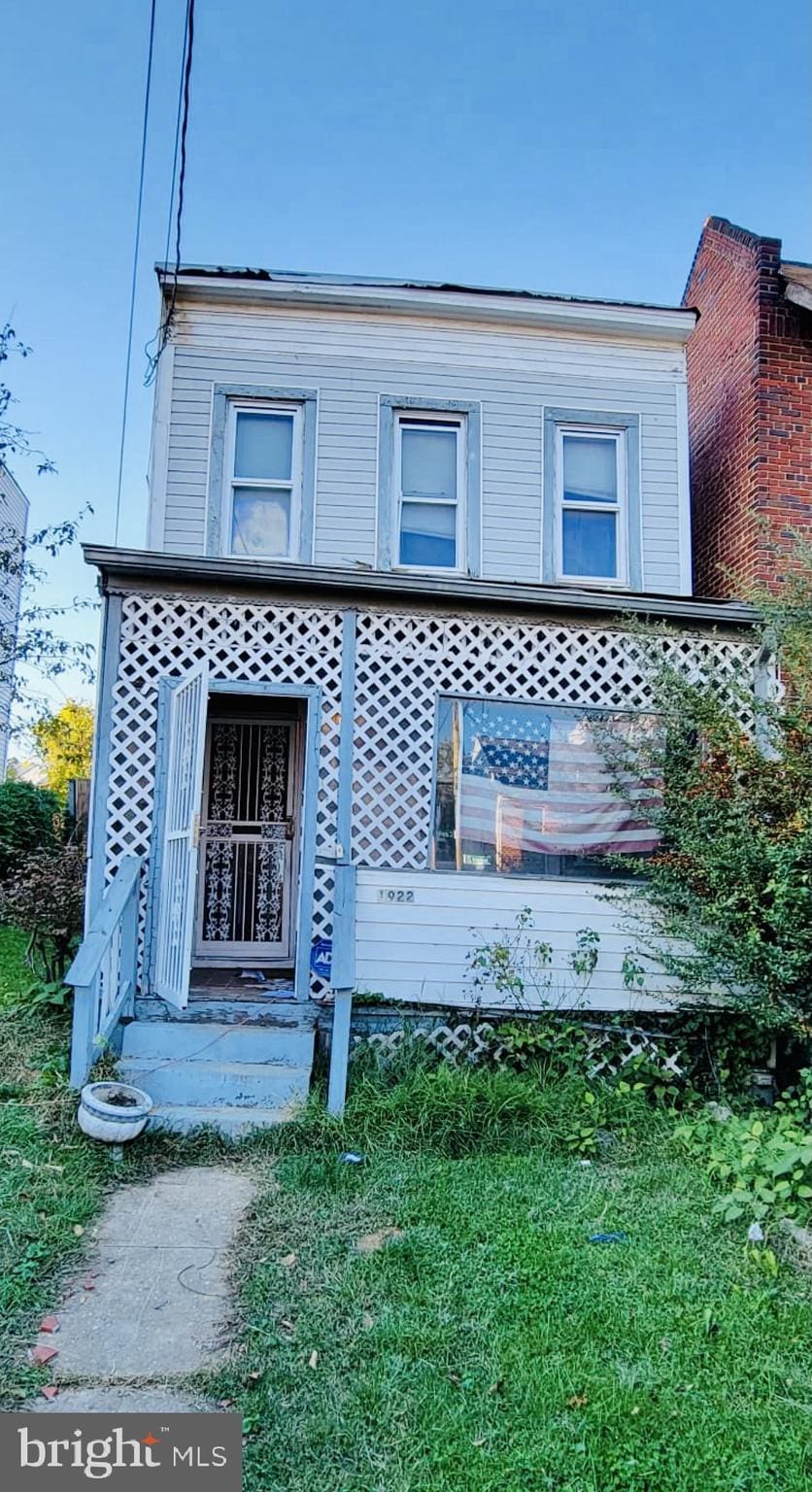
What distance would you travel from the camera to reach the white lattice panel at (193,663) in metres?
6.32

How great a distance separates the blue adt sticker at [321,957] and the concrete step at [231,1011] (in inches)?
12.2

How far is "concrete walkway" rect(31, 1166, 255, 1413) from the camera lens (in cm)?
293

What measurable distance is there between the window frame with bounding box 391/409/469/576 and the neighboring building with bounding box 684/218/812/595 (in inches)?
93.2

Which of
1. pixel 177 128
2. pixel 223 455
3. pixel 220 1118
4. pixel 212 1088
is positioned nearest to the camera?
pixel 220 1118

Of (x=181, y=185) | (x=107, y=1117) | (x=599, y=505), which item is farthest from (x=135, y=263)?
(x=107, y=1117)

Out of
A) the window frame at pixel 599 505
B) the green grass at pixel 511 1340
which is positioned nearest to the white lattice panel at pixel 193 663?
the green grass at pixel 511 1340

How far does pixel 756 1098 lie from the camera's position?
6047 mm

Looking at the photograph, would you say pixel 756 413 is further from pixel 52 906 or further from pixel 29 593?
pixel 29 593

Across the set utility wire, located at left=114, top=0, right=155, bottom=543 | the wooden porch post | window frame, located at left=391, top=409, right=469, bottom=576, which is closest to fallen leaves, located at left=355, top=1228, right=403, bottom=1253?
the wooden porch post

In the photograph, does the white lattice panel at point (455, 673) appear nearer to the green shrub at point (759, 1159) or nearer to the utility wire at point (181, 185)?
the green shrub at point (759, 1159)

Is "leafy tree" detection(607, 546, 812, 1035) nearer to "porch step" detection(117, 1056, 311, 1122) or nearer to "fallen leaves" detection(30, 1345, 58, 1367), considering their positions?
"porch step" detection(117, 1056, 311, 1122)

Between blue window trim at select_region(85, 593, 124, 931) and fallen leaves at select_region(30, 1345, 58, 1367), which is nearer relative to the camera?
fallen leaves at select_region(30, 1345, 58, 1367)

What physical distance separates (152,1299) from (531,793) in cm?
412

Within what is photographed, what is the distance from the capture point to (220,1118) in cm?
505
